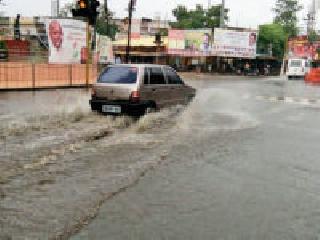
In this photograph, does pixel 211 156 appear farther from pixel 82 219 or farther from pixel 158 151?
pixel 82 219

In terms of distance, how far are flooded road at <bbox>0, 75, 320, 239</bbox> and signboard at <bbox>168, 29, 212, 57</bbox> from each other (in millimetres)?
50103

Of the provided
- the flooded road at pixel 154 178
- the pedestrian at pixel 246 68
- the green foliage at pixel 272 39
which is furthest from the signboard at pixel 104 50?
the green foliage at pixel 272 39

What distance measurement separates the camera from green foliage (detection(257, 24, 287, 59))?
8419 centimetres

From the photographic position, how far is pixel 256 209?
6656mm

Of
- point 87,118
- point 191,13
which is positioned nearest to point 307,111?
point 87,118

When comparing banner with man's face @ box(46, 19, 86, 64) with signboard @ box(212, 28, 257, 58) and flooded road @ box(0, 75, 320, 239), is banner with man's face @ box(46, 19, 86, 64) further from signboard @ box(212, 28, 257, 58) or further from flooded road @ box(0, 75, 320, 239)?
signboard @ box(212, 28, 257, 58)

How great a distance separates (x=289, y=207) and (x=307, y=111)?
13.8m

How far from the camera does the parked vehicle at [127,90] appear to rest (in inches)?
589

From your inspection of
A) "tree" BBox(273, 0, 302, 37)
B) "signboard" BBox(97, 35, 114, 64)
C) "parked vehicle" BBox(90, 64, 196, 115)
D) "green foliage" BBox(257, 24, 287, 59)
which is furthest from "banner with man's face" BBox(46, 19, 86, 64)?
"tree" BBox(273, 0, 302, 37)

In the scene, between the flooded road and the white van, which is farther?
the white van

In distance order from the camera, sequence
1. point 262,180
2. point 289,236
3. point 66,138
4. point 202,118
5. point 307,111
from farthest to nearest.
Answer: point 307,111
point 202,118
point 66,138
point 262,180
point 289,236

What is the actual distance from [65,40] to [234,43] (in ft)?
123

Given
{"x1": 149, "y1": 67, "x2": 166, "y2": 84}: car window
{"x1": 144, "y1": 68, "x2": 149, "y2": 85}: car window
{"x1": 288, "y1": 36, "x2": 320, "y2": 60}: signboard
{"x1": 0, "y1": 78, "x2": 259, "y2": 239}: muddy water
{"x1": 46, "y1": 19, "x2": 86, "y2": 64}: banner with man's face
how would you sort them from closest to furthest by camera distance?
{"x1": 0, "y1": 78, "x2": 259, "y2": 239}: muddy water
{"x1": 144, "y1": 68, "x2": 149, "y2": 85}: car window
{"x1": 149, "y1": 67, "x2": 166, "y2": 84}: car window
{"x1": 46, "y1": 19, "x2": 86, "y2": 64}: banner with man's face
{"x1": 288, "y1": 36, "x2": 320, "y2": 60}: signboard

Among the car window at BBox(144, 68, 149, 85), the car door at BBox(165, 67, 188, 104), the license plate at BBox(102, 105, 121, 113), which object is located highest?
the car window at BBox(144, 68, 149, 85)
